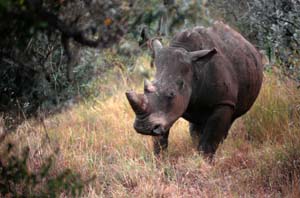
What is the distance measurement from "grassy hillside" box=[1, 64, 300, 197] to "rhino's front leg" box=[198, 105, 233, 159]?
13cm

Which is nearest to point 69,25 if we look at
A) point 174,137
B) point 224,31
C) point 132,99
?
point 132,99

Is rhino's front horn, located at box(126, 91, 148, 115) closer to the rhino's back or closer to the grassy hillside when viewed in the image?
the grassy hillside

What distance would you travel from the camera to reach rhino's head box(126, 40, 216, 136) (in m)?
5.62

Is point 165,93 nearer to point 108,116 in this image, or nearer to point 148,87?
point 148,87

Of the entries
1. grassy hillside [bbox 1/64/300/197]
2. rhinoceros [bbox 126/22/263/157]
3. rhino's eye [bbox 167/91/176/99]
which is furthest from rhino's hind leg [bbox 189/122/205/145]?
rhino's eye [bbox 167/91/176/99]

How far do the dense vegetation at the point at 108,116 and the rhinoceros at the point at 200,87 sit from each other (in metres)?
0.34

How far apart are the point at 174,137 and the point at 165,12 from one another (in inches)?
170

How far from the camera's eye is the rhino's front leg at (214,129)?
632cm

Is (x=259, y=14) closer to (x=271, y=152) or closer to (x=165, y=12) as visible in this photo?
(x=271, y=152)

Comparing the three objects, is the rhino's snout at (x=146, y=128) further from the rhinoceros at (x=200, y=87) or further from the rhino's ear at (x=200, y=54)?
the rhino's ear at (x=200, y=54)

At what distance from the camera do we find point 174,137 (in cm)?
743

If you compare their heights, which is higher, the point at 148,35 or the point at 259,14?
the point at 148,35

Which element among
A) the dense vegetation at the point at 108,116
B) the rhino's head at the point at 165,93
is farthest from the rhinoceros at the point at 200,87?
the dense vegetation at the point at 108,116

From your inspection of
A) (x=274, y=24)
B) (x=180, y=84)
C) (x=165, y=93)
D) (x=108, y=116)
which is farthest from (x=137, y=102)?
(x=108, y=116)
